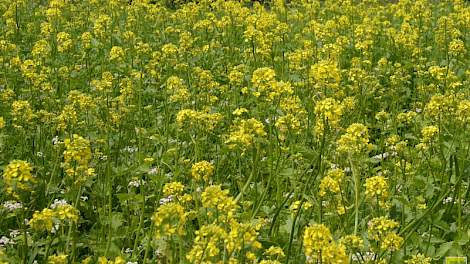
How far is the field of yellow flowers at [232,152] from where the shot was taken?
3000 mm

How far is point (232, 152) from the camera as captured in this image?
14.8 ft

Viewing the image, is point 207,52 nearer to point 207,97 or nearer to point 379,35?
point 207,97

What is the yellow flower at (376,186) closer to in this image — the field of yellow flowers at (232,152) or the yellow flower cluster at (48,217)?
the field of yellow flowers at (232,152)

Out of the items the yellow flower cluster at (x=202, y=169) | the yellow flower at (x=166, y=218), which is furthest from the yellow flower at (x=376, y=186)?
the yellow flower at (x=166, y=218)

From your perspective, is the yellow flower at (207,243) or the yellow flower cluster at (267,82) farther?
the yellow flower cluster at (267,82)

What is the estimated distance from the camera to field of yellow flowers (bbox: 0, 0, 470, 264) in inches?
118

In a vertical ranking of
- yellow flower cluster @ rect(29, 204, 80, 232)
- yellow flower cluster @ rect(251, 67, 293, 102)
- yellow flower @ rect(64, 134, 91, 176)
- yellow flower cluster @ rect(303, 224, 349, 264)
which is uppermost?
yellow flower cluster @ rect(251, 67, 293, 102)

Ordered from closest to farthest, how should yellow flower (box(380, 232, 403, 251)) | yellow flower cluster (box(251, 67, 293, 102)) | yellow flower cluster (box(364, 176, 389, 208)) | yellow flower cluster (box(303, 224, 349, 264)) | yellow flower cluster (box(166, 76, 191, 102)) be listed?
1. yellow flower cluster (box(303, 224, 349, 264))
2. yellow flower (box(380, 232, 403, 251))
3. yellow flower cluster (box(364, 176, 389, 208))
4. yellow flower cluster (box(251, 67, 293, 102))
5. yellow flower cluster (box(166, 76, 191, 102))

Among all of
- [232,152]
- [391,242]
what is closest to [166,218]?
[391,242]

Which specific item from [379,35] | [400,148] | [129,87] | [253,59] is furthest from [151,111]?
[379,35]

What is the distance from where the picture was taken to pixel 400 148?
406 cm

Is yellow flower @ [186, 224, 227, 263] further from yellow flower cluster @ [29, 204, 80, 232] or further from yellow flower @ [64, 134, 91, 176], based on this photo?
yellow flower @ [64, 134, 91, 176]

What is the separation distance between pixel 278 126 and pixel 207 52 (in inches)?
118

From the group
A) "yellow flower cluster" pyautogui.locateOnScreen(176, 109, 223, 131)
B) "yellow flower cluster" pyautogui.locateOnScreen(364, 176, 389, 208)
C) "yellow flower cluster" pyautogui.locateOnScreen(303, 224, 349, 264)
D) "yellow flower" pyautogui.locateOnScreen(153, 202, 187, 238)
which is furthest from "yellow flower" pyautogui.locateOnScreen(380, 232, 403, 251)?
"yellow flower cluster" pyautogui.locateOnScreen(176, 109, 223, 131)
